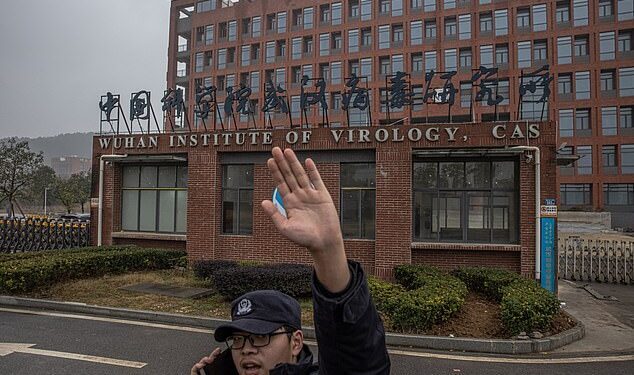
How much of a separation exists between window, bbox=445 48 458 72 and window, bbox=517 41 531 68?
4.93 metres

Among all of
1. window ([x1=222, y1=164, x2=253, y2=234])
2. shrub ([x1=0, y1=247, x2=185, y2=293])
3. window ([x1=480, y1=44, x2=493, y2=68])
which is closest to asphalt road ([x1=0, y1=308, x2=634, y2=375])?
shrub ([x1=0, y1=247, x2=185, y2=293])

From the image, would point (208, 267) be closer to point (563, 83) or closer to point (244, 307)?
point (244, 307)

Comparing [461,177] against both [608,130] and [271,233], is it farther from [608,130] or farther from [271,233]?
[608,130]

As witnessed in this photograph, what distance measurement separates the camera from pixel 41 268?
1005cm

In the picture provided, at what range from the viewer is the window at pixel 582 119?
3912 centimetres

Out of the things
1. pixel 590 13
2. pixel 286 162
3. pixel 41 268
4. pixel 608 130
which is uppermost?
pixel 590 13

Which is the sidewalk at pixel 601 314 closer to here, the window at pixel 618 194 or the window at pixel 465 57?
the window at pixel 618 194

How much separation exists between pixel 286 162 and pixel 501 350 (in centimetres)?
634

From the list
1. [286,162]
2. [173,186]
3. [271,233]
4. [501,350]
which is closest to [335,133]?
[271,233]

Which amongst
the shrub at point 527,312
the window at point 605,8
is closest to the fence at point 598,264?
the shrub at point 527,312

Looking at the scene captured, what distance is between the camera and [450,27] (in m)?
41.4

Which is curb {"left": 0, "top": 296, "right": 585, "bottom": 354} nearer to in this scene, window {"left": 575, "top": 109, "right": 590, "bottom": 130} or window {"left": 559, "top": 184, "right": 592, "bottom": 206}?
window {"left": 559, "top": 184, "right": 592, "bottom": 206}

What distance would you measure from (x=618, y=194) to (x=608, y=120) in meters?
6.00

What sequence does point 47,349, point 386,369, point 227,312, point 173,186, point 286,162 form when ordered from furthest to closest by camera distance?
1. point 173,186
2. point 227,312
3. point 47,349
4. point 286,162
5. point 386,369
